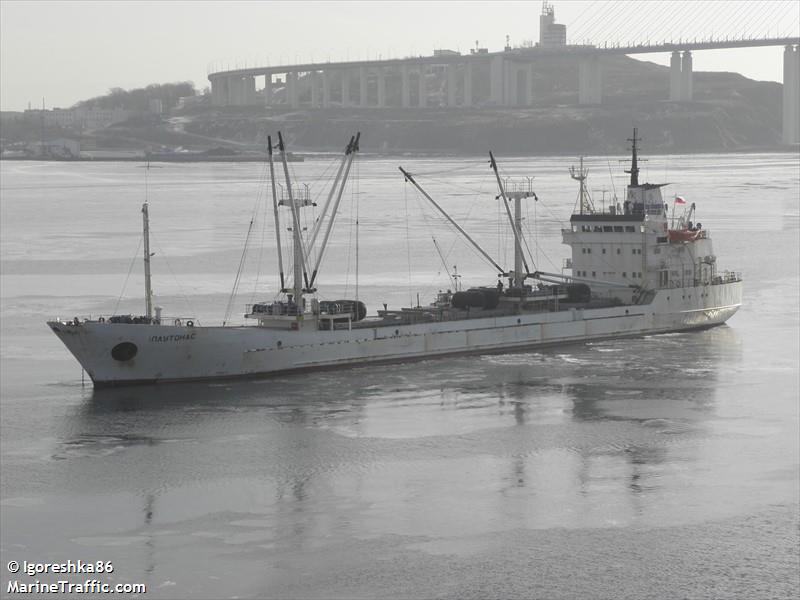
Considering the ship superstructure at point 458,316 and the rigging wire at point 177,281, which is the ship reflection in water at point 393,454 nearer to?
the ship superstructure at point 458,316

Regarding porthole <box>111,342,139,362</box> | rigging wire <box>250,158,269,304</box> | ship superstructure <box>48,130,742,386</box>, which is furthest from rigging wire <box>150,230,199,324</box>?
porthole <box>111,342,139,362</box>

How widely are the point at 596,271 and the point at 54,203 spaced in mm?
89345

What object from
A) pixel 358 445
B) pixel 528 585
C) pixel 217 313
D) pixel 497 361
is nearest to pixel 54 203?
pixel 217 313

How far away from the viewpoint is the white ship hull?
4503 cm

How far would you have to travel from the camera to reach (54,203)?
451 feet

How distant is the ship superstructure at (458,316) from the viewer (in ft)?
149

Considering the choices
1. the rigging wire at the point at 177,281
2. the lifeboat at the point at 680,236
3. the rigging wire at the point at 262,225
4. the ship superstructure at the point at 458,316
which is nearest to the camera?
the ship superstructure at the point at 458,316

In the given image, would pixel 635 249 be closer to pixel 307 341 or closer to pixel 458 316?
pixel 458 316

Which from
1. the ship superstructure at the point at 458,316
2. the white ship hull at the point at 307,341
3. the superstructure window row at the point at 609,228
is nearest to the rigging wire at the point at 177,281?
the ship superstructure at the point at 458,316

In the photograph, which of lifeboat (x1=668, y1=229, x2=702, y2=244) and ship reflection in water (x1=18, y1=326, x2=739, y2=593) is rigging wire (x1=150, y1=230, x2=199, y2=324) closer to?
ship reflection in water (x1=18, y1=326, x2=739, y2=593)

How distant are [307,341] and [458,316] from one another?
7519 mm

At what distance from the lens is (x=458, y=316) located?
5278cm

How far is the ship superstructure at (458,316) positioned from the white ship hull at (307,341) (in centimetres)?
4

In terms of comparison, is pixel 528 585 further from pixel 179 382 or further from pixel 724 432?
pixel 179 382
